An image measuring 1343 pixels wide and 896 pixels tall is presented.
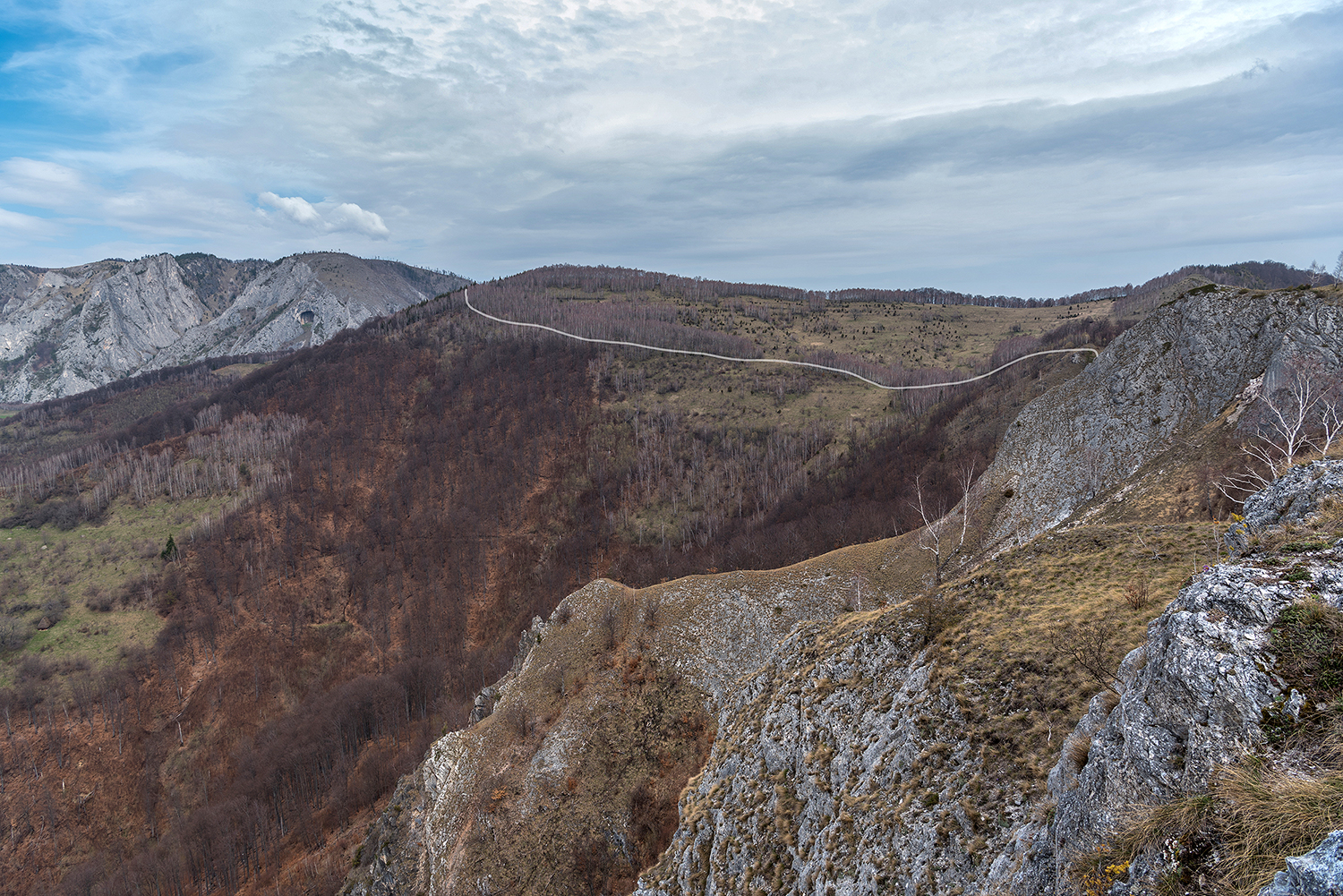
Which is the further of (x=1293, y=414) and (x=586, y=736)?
(x=586, y=736)

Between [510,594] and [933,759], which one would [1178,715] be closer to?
[933,759]

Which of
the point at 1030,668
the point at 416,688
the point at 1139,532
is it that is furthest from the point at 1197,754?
the point at 416,688

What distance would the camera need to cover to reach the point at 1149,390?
4566 cm

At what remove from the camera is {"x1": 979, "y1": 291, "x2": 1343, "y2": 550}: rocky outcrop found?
1490 inches

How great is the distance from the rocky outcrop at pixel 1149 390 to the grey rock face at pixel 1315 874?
4181cm

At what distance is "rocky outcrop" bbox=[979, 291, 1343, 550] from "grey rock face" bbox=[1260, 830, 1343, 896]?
41.8 metres

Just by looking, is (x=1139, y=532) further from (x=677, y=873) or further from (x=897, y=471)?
(x=897, y=471)

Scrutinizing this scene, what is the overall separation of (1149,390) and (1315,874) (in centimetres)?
5360

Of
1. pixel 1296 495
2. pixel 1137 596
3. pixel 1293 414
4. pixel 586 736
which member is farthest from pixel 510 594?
pixel 1296 495

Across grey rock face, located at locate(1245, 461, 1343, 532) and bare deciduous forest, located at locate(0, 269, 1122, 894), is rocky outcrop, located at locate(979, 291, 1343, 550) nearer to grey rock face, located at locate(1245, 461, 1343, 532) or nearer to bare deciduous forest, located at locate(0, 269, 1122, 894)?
grey rock face, located at locate(1245, 461, 1343, 532)

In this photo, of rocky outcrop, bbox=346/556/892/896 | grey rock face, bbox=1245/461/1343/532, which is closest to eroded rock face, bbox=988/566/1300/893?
grey rock face, bbox=1245/461/1343/532

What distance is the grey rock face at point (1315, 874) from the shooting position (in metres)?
4.82

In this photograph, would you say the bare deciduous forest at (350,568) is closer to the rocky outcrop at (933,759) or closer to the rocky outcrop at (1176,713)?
the rocky outcrop at (933,759)

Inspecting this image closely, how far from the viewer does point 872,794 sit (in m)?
15.0
